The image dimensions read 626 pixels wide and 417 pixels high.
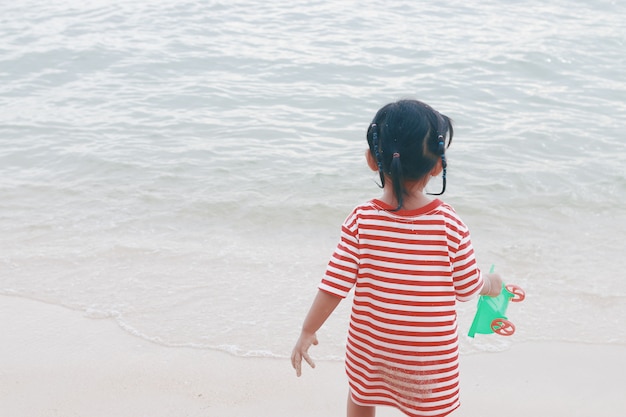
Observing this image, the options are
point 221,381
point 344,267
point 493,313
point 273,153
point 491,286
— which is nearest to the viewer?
point 344,267

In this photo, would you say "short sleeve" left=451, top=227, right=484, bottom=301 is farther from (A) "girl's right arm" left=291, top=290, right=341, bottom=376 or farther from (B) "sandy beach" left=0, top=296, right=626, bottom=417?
(B) "sandy beach" left=0, top=296, right=626, bottom=417

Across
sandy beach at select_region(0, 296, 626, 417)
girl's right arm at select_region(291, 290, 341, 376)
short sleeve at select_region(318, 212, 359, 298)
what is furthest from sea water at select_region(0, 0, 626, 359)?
short sleeve at select_region(318, 212, 359, 298)

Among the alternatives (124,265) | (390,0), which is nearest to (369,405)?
(124,265)

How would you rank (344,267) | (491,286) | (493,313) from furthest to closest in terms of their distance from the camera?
(493,313) < (491,286) < (344,267)

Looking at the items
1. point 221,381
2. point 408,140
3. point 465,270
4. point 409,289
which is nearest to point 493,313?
point 465,270

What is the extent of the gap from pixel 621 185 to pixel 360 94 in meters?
3.67

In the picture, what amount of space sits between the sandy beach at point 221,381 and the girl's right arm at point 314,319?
873mm

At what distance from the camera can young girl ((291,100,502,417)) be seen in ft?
7.06

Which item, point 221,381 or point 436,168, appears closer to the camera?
point 436,168

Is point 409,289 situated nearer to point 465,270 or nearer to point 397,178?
point 465,270

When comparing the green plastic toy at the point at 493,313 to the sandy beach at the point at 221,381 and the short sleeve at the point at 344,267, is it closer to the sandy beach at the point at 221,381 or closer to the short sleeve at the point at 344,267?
the short sleeve at the point at 344,267

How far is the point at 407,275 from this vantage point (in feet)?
7.11

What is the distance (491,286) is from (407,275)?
327 millimetres

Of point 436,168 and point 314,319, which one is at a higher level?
point 436,168
